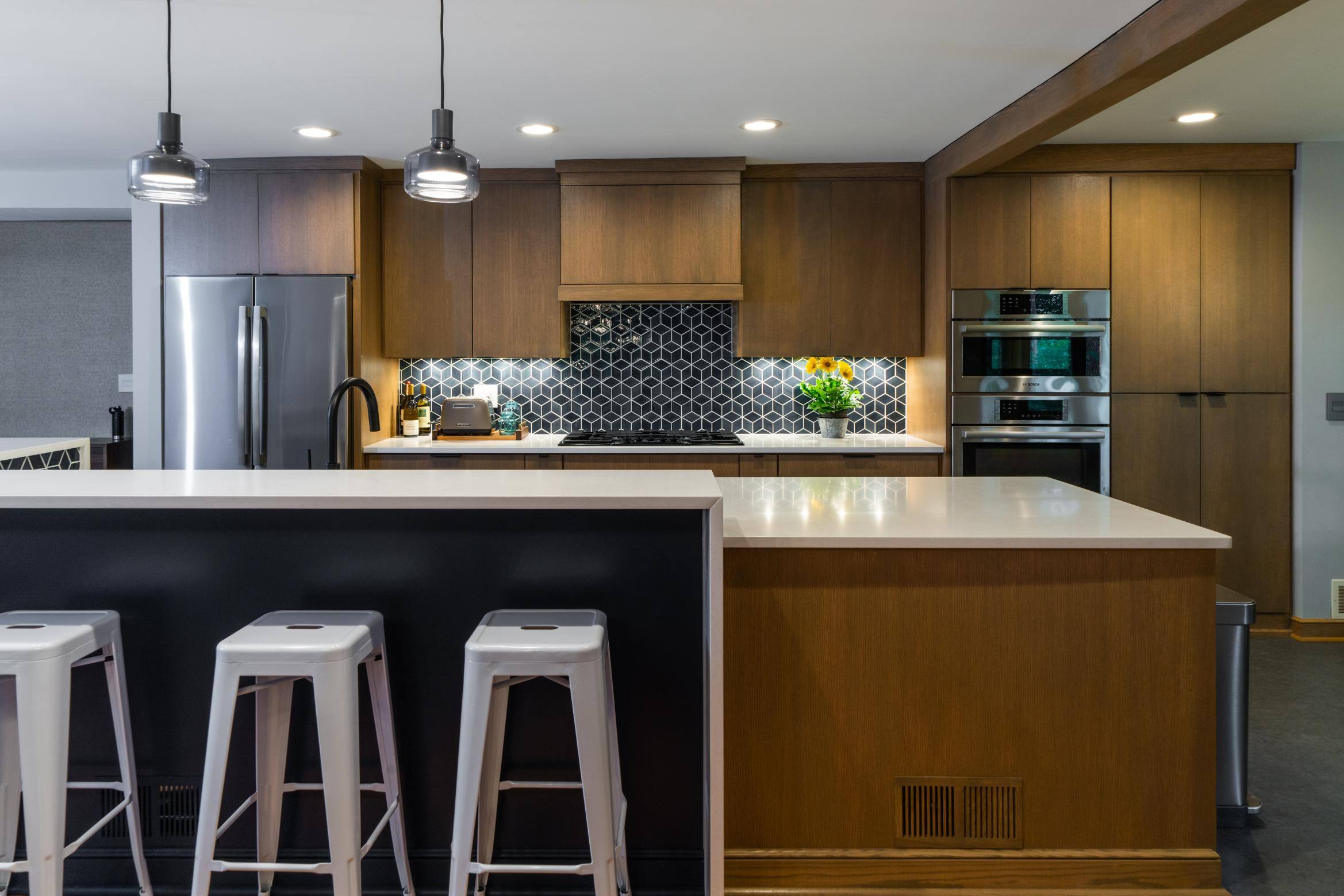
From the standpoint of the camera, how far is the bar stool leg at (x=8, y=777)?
1.95 meters

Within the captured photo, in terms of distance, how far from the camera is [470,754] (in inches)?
68.3

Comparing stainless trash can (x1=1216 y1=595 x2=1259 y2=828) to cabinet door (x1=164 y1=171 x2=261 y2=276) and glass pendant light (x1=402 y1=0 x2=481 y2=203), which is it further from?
cabinet door (x1=164 y1=171 x2=261 y2=276)

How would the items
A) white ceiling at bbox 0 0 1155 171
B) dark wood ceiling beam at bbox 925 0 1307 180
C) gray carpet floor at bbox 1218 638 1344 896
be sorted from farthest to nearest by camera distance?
white ceiling at bbox 0 0 1155 171 < dark wood ceiling beam at bbox 925 0 1307 180 < gray carpet floor at bbox 1218 638 1344 896

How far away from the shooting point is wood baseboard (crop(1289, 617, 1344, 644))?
13.7ft

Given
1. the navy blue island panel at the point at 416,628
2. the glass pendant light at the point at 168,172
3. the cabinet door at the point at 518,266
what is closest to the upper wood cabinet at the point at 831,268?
the cabinet door at the point at 518,266

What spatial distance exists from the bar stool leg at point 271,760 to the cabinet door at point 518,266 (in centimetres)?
283

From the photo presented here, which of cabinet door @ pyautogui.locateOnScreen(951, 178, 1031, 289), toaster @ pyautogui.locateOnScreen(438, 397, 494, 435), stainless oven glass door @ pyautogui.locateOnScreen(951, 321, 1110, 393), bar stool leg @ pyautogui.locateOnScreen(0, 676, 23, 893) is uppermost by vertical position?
cabinet door @ pyautogui.locateOnScreen(951, 178, 1031, 289)

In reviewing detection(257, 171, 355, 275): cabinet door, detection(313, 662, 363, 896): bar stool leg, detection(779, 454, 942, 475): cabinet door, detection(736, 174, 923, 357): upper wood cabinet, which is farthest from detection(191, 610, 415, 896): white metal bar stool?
detection(736, 174, 923, 357): upper wood cabinet

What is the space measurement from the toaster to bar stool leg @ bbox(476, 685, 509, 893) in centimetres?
283

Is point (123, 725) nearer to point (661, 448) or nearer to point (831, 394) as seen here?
point (661, 448)

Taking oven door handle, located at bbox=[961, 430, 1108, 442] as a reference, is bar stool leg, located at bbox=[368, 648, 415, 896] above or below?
below

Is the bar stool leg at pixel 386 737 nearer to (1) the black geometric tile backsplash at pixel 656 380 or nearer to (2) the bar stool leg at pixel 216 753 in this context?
(2) the bar stool leg at pixel 216 753

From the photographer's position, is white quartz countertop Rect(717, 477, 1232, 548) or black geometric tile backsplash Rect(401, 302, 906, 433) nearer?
white quartz countertop Rect(717, 477, 1232, 548)

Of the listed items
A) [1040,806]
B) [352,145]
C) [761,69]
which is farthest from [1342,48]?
[352,145]
